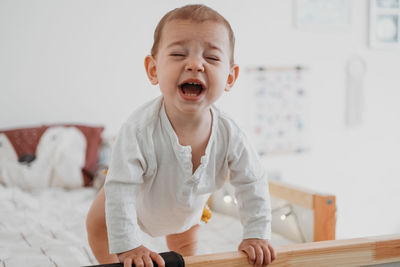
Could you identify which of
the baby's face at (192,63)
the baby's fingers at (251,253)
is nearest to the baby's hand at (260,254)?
the baby's fingers at (251,253)

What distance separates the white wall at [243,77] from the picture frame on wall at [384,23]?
0.06 m

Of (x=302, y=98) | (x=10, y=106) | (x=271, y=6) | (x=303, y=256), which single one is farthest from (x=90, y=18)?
(x=303, y=256)

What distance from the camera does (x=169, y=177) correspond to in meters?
0.88

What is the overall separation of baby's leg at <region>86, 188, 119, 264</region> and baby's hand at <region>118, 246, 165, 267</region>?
181mm

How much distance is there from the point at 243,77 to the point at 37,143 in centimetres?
127

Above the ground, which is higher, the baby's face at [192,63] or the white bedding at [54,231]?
the baby's face at [192,63]

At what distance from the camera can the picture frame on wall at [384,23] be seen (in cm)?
279

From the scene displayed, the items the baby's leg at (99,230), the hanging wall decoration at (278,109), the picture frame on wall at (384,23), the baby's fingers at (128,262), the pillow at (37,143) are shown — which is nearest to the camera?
the baby's fingers at (128,262)

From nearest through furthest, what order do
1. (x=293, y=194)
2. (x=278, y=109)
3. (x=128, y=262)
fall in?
(x=128, y=262) → (x=293, y=194) → (x=278, y=109)

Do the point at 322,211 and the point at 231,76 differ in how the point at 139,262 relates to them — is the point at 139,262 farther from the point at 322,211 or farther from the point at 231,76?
the point at 322,211

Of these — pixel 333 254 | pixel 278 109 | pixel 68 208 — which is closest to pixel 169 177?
pixel 333 254

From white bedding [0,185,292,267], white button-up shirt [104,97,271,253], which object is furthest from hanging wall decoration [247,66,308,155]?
white button-up shirt [104,97,271,253]

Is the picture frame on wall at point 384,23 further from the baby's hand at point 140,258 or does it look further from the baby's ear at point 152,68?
the baby's hand at point 140,258

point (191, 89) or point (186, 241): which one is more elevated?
point (191, 89)
